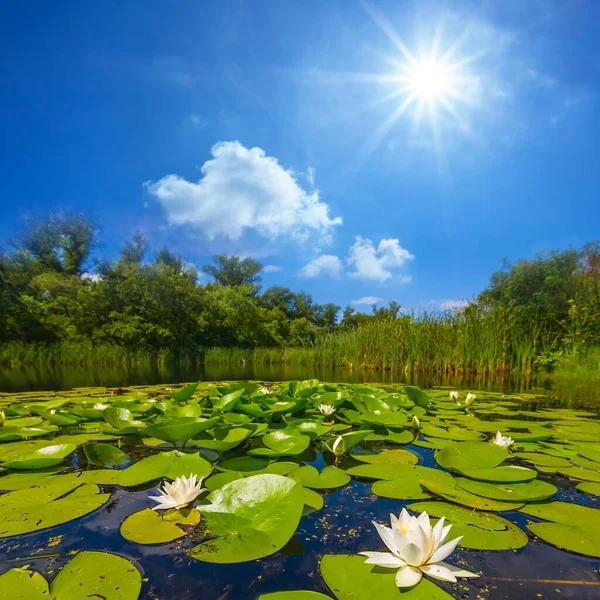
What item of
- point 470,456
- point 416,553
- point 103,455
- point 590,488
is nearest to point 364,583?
point 416,553

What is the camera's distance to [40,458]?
49.5 inches

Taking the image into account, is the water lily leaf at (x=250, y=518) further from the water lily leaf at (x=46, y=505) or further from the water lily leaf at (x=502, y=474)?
the water lily leaf at (x=502, y=474)

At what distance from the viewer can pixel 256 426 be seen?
60.8 inches

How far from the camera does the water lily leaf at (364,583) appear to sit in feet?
1.97

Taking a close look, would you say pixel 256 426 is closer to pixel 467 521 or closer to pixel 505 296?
pixel 467 521

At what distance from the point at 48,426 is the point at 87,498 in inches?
45.9

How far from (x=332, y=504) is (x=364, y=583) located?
37 cm

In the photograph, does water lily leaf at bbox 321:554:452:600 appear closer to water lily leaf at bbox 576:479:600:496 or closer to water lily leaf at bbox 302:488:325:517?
water lily leaf at bbox 302:488:325:517

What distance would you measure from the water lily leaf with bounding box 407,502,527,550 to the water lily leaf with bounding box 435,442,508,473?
0.27m

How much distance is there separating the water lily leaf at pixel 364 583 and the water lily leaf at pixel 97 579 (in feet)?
1.15

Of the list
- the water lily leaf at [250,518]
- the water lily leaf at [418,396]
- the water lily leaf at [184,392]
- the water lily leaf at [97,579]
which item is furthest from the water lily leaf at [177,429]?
the water lily leaf at [418,396]

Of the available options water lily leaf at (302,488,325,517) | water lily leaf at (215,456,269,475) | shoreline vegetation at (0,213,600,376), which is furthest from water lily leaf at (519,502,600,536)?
shoreline vegetation at (0,213,600,376)

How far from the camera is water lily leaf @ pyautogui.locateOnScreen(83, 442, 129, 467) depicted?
4.28 ft

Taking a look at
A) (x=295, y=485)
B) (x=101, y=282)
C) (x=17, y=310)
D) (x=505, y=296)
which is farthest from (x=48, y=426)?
(x=17, y=310)
